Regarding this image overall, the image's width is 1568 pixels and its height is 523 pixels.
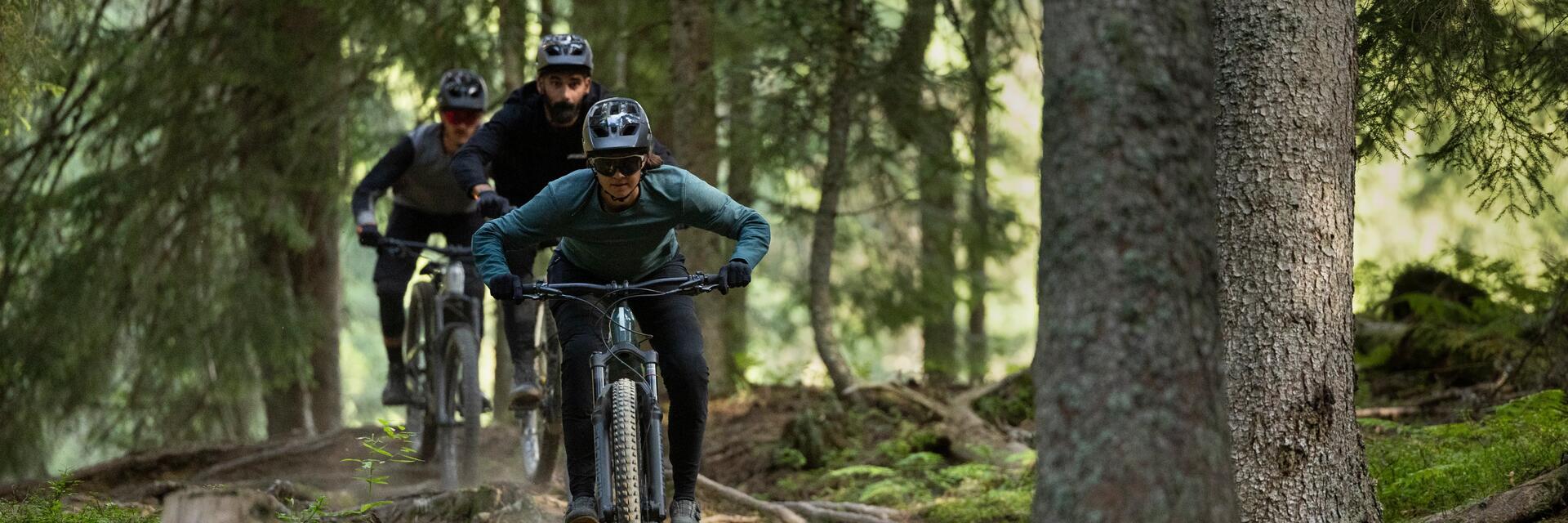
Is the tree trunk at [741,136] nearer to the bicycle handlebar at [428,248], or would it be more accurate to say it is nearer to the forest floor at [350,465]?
the forest floor at [350,465]

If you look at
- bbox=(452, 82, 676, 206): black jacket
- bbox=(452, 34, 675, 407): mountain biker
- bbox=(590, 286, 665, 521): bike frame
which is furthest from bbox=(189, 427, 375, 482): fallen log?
bbox=(590, 286, 665, 521): bike frame

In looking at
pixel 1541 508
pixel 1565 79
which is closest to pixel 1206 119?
pixel 1541 508

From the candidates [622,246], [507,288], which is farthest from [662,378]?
[507,288]

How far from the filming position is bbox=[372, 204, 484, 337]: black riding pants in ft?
27.5

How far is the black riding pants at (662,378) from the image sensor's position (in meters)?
5.59

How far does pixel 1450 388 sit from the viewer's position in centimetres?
900

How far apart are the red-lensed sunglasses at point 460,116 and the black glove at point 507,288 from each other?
3.07 metres

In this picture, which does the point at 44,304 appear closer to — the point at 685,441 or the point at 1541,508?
the point at 685,441

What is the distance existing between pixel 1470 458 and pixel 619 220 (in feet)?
13.1

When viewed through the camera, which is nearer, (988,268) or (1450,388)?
(1450,388)

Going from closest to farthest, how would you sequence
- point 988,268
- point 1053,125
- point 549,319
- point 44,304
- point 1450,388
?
point 1053,125, point 549,319, point 1450,388, point 44,304, point 988,268

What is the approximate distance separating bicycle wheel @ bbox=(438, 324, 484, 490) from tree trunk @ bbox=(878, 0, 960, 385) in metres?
3.84

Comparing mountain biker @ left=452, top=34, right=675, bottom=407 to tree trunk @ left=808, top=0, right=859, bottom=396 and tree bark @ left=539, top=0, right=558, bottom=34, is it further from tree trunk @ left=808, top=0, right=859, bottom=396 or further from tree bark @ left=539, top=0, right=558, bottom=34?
tree bark @ left=539, top=0, right=558, bottom=34

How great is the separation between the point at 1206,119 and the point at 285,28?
409 inches
